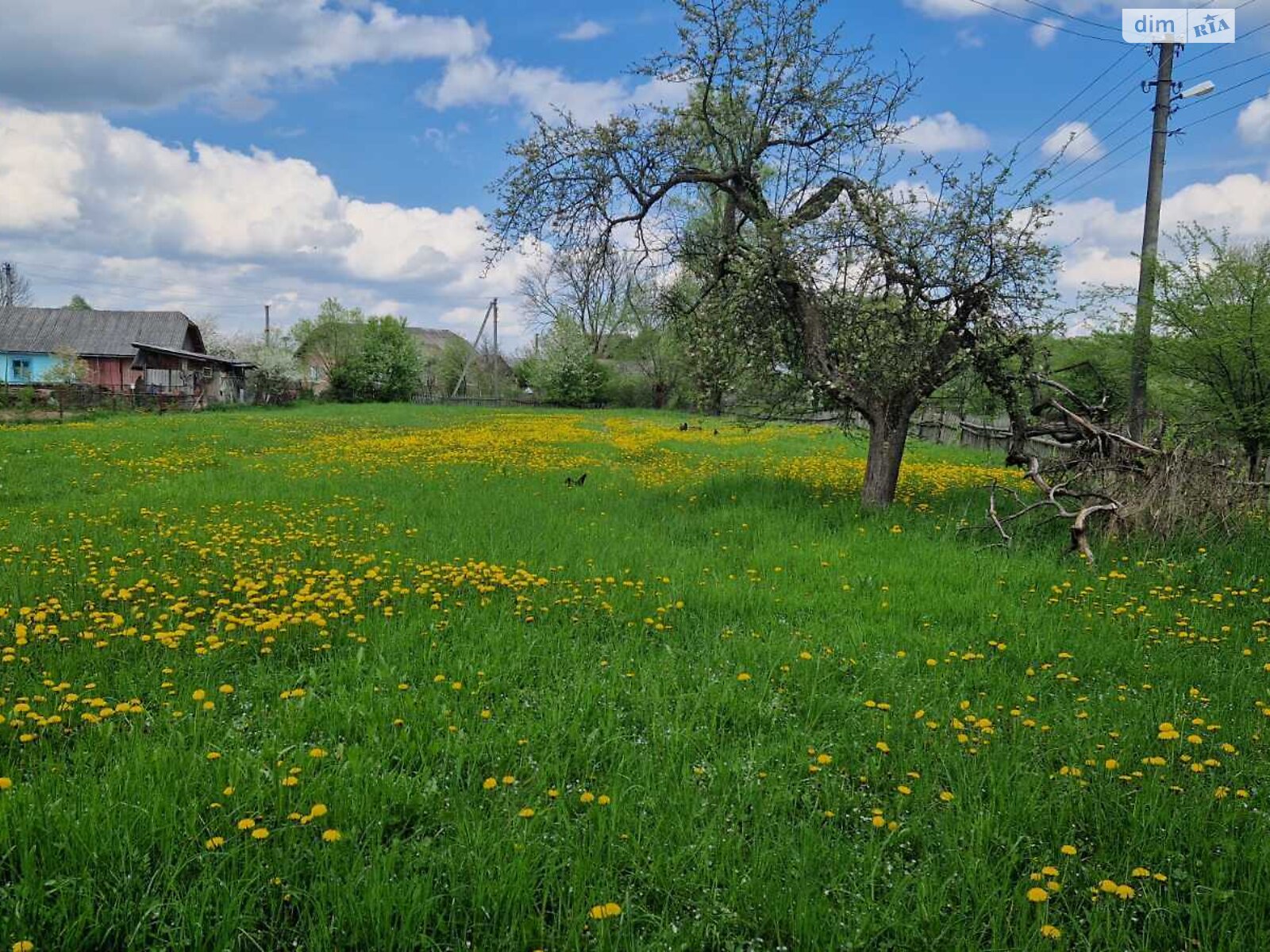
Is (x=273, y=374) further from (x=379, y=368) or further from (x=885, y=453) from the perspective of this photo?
(x=885, y=453)

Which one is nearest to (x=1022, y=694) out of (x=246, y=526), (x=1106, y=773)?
(x=1106, y=773)

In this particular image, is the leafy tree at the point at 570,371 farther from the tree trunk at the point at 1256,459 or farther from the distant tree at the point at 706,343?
the tree trunk at the point at 1256,459

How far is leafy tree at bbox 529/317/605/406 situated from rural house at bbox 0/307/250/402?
2126 cm

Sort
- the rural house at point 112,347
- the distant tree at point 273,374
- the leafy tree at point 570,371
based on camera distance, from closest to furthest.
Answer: the rural house at point 112,347 → the distant tree at point 273,374 → the leafy tree at point 570,371

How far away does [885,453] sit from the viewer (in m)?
10.8

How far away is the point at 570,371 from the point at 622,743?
54.6 m

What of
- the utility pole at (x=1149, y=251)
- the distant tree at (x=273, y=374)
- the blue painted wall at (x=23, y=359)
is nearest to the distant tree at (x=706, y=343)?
the utility pole at (x=1149, y=251)

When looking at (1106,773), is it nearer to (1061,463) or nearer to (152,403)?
(1061,463)

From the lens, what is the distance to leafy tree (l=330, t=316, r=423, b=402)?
56.0 metres

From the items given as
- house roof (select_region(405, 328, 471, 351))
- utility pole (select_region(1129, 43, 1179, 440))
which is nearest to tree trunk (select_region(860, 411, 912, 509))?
utility pole (select_region(1129, 43, 1179, 440))

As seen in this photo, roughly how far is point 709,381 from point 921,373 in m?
3.27

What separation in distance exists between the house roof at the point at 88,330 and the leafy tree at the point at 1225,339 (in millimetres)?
51582

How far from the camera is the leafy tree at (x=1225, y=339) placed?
10.5 meters

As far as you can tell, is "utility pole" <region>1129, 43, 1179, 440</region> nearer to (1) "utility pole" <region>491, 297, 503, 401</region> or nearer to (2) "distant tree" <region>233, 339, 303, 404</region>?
(2) "distant tree" <region>233, 339, 303, 404</region>
